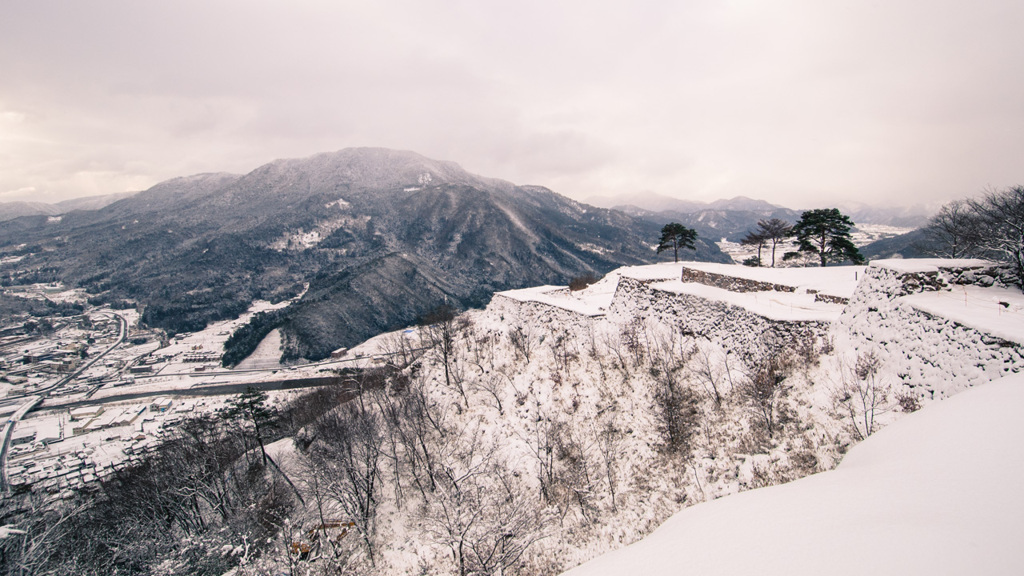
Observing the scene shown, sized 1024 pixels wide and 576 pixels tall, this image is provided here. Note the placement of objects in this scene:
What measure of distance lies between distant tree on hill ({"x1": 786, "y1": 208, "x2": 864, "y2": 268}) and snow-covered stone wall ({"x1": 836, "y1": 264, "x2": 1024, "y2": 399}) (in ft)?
84.0

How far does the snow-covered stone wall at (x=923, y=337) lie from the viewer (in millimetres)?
10148

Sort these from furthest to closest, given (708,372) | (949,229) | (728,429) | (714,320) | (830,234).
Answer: (830,234) < (949,229) < (714,320) < (708,372) < (728,429)

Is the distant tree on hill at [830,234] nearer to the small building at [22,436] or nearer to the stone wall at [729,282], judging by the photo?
the stone wall at [729,282]

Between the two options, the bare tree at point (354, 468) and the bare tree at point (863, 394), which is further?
the bare tree at point (354, 468)

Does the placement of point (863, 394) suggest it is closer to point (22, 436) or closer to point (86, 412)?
point (22, 436)

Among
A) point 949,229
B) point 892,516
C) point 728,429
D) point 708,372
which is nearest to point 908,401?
point 728,429

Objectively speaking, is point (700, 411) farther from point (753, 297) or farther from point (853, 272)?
point (853, 272)

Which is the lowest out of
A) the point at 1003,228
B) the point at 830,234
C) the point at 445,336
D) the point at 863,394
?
the point at 445,336

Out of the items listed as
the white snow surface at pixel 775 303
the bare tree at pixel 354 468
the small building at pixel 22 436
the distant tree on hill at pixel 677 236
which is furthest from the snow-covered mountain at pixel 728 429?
the small building at pixel 22 436

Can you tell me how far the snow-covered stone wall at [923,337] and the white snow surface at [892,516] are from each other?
140 inches

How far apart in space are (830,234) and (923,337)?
Answer: 30.5m

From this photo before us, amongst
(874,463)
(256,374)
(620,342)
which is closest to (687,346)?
(620,342)

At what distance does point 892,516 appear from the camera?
180 inches

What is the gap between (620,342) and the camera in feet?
81.9
